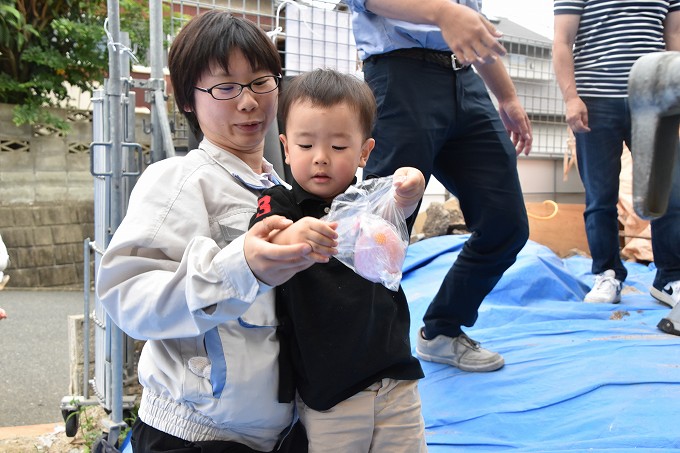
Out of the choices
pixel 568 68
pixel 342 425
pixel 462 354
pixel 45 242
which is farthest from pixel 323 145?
pixel 45 242

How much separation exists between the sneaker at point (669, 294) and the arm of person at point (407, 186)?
2.49 metres

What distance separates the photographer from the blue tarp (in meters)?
1.91

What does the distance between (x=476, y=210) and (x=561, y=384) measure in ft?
2.19

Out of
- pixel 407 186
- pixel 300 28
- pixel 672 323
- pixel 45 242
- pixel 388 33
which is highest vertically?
pixel 300 28

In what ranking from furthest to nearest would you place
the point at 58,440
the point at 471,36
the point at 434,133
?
the point at 58,440, the point at 434,133, the point at 471,36

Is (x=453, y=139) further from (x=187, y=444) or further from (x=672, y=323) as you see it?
(x=187, y=444)

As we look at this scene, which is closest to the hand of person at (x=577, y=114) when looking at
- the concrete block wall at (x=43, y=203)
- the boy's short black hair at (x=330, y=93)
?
the boy's short black hair at (x=330, y=93)

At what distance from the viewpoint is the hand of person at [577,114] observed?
312 centimetres

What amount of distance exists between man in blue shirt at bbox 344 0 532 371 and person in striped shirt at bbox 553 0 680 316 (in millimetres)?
1036

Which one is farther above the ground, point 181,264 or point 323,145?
point 323,145

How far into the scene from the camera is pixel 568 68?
10.6 ft

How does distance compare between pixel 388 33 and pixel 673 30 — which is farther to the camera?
pixel 673 30

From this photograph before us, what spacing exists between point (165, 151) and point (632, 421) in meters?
2.04

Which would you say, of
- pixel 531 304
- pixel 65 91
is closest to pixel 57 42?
pixel 65 91
